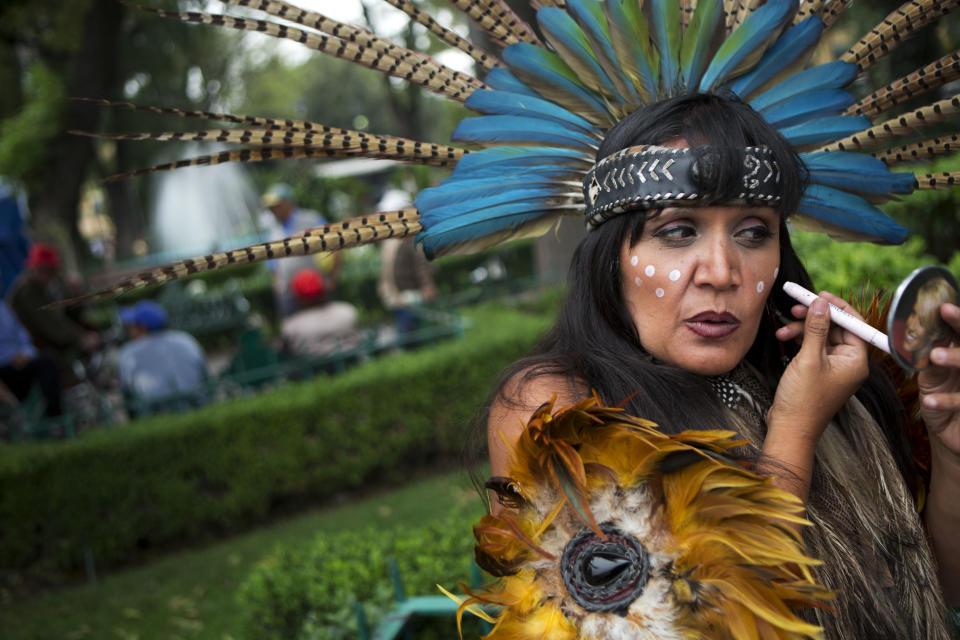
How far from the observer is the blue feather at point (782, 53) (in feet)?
6.36

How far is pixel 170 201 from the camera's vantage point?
125 feet

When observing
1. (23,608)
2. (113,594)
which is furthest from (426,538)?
(23,608)

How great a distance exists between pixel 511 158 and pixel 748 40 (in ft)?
2.03

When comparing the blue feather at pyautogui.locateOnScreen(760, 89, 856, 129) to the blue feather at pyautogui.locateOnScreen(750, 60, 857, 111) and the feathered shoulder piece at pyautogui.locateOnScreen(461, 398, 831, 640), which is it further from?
the feathered shoulder piece at pyautogui.locateOnScreen(461, 398, 831, 640)

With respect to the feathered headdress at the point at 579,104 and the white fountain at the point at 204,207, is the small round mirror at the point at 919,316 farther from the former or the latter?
the white fountain at the point at 204,207

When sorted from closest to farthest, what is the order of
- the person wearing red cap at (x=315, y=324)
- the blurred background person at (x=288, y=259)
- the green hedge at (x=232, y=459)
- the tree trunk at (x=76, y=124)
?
the green hedge at (x=232, y=459)
the person wearing red cap at (x=315, y=324)
the blurred background person at (x=288, y=259)
the tree trunk at (x=76, y=124)

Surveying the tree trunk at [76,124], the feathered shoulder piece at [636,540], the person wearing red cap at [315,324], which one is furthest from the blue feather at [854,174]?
the tree trunk at [76,124]

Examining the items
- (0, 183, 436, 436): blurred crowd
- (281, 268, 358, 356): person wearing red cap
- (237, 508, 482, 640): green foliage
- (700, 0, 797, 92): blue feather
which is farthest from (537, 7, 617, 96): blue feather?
(281, 268, 358, 356): person wearing red cap

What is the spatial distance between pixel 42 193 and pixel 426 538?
13724 millimetres

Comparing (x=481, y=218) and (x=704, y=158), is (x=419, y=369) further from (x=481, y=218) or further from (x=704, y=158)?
(x=704, y=158)

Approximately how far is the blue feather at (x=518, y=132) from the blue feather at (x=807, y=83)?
427mm

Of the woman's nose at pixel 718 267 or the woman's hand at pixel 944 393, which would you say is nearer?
the woman's hand at pixel 944 393

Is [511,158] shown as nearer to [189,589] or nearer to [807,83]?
[807,83]

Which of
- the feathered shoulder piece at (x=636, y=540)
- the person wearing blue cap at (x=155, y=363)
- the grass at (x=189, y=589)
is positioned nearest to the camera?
the feathered shoulder piece at (x=636, y=540)
